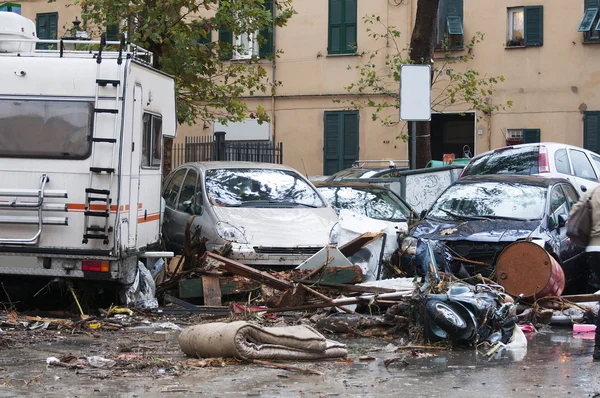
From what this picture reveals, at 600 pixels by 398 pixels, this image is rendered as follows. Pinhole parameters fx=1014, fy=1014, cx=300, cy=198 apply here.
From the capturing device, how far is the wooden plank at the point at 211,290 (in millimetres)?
11281

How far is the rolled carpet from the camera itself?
25.4ft

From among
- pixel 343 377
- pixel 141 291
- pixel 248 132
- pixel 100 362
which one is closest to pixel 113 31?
pixel 248 132

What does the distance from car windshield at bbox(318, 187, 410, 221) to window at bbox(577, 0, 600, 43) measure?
542 inches

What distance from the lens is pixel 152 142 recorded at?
1152 centimetres

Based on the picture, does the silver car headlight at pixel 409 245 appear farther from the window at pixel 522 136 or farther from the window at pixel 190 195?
the window at pixel 522 136

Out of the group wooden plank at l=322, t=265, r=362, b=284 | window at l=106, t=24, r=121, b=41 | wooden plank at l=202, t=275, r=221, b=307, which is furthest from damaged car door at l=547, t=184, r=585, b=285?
window at l=106, t=24, r=121, b=41

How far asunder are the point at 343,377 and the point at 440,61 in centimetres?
2208

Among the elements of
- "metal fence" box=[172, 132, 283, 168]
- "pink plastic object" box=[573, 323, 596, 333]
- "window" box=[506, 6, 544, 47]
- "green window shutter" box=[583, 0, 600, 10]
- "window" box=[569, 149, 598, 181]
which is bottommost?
"pink plastic object" box=[573, 323, 596, 333]

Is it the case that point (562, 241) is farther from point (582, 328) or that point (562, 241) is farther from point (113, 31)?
point (113, 31)

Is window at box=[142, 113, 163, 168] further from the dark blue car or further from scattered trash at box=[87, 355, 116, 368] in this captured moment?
scattered trash at box=[87, 355, 116, 368]

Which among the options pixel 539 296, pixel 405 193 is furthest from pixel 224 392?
pixel 405 193

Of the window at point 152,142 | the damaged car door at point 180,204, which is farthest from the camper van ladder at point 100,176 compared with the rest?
the damaged car door at point 180,204

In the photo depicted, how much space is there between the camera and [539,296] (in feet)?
35.5

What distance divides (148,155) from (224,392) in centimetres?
520
